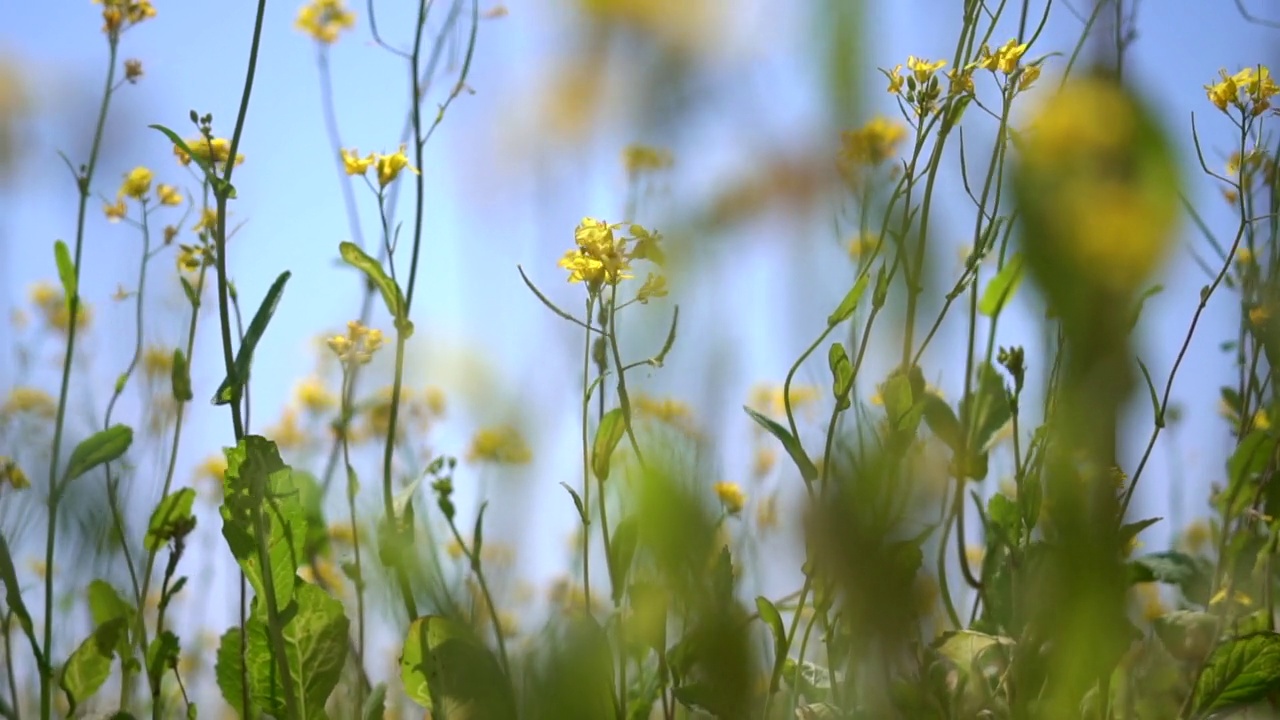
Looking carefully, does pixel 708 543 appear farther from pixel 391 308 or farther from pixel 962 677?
pixel 391 308

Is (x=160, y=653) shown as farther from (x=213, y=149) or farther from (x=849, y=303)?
(x=849, y=303)

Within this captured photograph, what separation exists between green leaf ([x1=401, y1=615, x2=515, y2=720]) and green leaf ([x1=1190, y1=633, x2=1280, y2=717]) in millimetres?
539

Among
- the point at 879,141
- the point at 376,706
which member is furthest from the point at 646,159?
the point at 376,706

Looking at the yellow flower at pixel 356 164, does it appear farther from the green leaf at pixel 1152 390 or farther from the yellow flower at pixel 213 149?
the green leaf at pixel 1152 390

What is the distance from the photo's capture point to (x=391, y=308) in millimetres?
1014

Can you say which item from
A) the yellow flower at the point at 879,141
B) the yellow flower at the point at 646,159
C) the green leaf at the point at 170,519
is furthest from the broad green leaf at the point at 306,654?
the yellow flower at the point at 879,141

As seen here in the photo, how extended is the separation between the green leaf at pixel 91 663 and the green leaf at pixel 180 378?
0.22 meters

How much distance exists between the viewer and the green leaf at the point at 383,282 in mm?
964

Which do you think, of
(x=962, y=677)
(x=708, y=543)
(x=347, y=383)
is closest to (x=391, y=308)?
(x=347, y=383)

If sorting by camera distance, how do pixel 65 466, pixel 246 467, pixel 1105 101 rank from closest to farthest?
pixel 1105 101, pixel 246 467, pixel 65 466

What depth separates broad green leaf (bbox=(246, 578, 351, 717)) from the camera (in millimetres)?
992

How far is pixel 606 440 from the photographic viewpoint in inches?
36.4

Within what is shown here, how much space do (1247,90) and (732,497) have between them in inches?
23.6

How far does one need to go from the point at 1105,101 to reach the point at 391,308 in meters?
0.65
